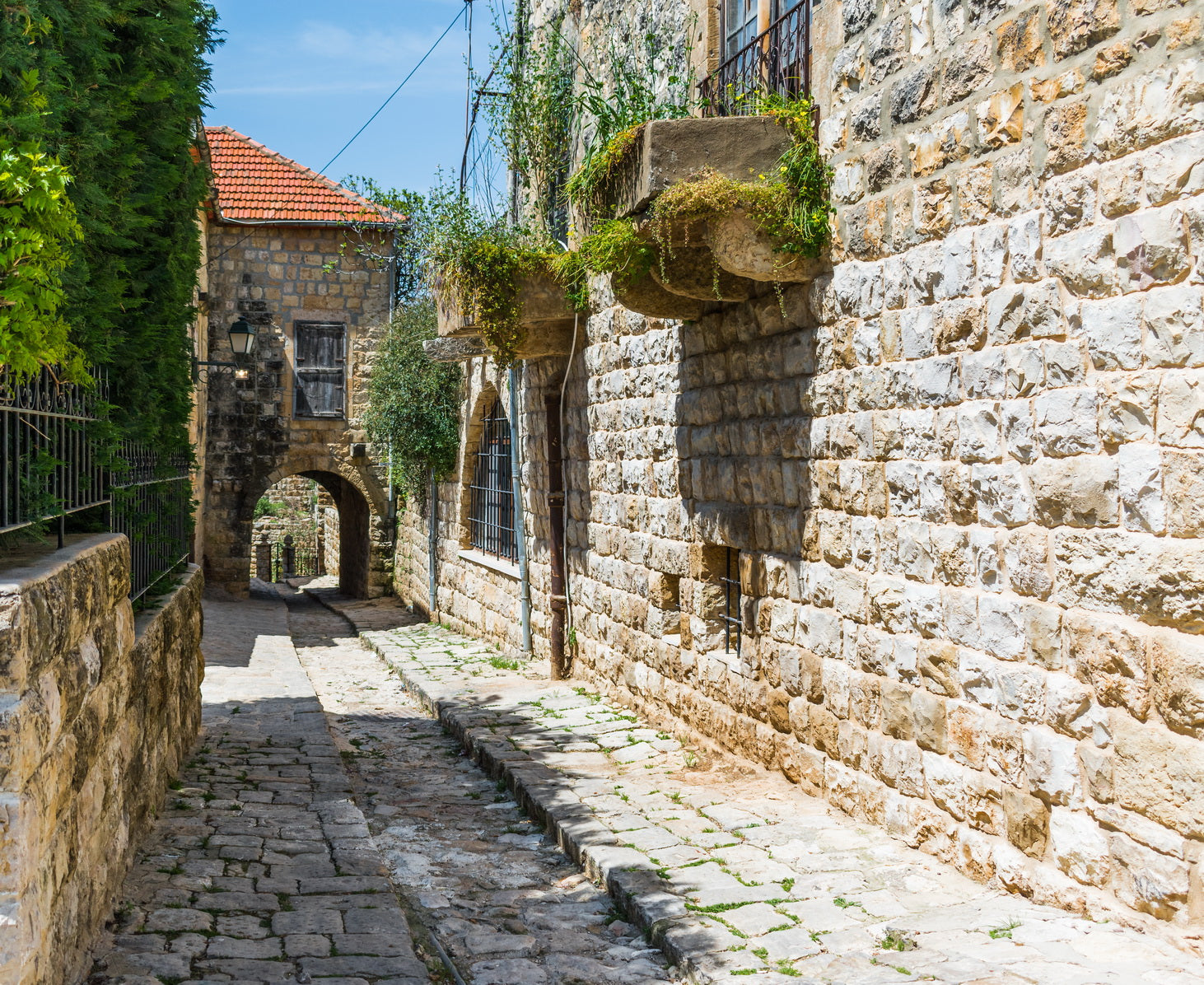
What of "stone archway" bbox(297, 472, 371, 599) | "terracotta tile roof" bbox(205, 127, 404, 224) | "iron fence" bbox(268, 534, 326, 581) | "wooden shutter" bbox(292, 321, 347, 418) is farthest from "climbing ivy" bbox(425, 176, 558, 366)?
"iron fence" bbox(268, 534, 326, 581)

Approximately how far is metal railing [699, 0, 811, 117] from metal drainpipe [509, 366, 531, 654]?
4605 mm

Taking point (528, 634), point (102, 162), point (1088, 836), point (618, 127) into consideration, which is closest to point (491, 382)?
point (528, 634)

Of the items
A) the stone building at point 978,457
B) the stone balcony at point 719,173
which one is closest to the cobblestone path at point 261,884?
the stone building at point 978,457

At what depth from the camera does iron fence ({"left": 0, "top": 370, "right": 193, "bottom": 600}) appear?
3.36 meters

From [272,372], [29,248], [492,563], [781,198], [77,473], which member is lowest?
[492,563]

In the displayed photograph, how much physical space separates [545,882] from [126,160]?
350 centimetres

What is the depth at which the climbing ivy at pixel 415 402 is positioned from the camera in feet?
47.3

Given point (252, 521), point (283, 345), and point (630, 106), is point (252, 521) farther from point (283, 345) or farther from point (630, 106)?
point (630, 106)

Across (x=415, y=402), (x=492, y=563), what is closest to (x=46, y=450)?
(x=492, y=563)

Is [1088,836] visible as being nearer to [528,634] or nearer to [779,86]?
[779,86]

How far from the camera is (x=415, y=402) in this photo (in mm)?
14969

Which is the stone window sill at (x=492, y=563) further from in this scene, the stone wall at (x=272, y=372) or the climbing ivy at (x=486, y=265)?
the stone wall at (x=272, y=372)

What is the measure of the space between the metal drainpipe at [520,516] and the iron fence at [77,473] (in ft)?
12.7

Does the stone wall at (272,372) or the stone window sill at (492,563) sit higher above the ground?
the stone wall at (272,372)
